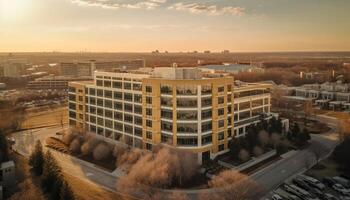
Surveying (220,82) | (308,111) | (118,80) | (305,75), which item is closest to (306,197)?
(220,82)

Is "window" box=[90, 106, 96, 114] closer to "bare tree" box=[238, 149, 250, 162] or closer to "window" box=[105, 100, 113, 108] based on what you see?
"window" box=[105, 100, 113, 108]

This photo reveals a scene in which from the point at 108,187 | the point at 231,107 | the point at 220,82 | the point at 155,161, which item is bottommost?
the point at 108,187

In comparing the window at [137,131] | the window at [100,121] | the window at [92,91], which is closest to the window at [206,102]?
the window at [137,131]

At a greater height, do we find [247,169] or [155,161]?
[155,161]

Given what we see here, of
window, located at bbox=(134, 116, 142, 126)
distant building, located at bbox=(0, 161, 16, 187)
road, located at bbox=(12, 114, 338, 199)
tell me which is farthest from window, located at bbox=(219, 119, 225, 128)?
distant building, located at bbox=(0, 161, 16, 187)

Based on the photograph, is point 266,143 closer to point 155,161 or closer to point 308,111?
point 155,161

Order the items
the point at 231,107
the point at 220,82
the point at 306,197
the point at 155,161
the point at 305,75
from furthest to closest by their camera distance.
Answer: the point at 305,75, the point at 231,107, the point at 220,82, the point at 155,161, the point at 306,197

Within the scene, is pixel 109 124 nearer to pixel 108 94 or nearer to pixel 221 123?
pixel 108 94
